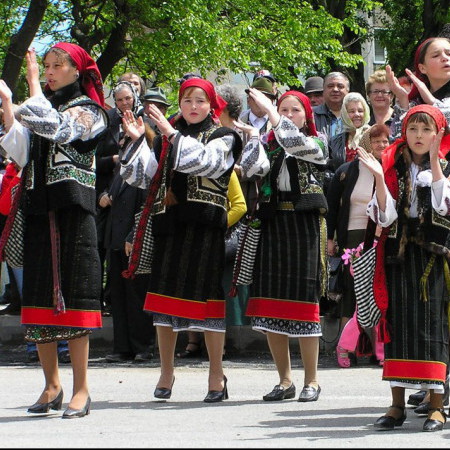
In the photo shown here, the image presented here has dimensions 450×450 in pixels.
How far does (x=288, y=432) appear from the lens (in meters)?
6.21

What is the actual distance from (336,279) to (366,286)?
3.30 metres

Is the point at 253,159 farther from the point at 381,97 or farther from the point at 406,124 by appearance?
the point at 381,97

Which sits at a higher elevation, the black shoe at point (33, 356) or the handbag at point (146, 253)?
the handbag at point (146, 253)

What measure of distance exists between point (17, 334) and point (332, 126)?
3619 mm

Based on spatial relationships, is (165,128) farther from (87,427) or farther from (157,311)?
(87,427)

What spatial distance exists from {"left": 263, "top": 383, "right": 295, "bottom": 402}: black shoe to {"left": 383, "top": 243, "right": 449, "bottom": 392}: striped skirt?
4.37 feet

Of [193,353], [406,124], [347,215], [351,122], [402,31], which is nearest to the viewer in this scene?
[406,124]

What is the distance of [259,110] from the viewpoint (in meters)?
10.6

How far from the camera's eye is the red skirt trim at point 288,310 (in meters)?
7.61

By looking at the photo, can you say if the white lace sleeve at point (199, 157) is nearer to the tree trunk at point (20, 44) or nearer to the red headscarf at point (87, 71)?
the red headscarf at point (87, 71)

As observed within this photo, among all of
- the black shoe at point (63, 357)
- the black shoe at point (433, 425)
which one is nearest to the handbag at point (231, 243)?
the black shoe at point (63, 357)

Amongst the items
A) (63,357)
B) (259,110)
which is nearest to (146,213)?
(63,357)

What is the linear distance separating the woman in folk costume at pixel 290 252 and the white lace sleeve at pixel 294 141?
7 centimetres

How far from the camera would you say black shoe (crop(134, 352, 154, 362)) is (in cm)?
984
